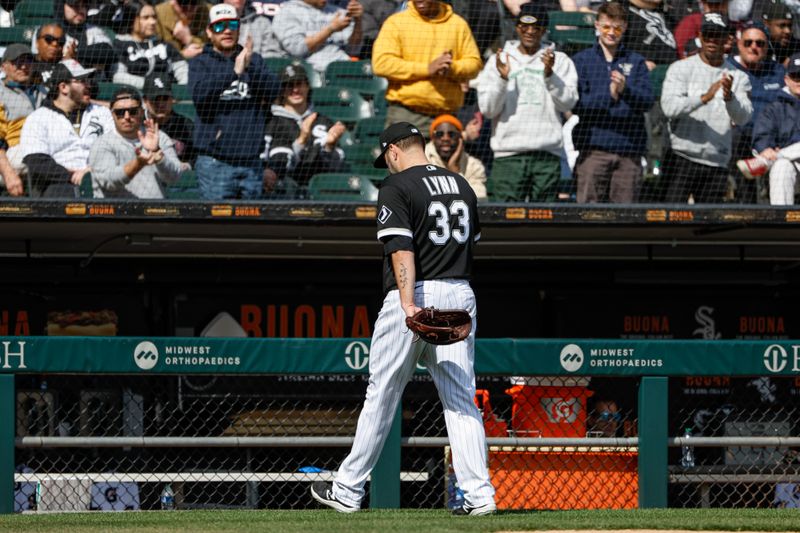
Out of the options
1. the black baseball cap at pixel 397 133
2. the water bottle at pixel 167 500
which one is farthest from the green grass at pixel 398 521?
the black baseball cap at pixel 397 133

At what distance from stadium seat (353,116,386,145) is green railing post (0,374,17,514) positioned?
5.02m

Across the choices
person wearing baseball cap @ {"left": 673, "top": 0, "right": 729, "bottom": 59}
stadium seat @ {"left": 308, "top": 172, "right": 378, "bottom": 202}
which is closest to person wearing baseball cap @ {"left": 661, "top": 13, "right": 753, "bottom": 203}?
person wearing baseball cap @ {"left": 673, "top": 0, "right": 729, "bottom": 59}

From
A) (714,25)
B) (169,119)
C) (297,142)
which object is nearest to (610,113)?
(714,25)

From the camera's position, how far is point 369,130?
32.0ft

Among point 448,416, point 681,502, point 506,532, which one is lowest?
point 681,502

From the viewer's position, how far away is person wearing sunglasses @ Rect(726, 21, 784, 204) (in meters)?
9.59

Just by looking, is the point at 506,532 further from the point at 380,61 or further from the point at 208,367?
the point at 380,61

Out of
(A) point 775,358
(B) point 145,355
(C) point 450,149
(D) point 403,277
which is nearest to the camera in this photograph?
(D) point 403,277

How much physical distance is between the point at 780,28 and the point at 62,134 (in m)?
6.07

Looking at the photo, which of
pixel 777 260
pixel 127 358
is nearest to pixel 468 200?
pixel 127 358

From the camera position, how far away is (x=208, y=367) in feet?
17.4

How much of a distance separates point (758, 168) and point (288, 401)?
13.9ft

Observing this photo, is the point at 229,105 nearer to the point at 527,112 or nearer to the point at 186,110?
the point at 186,110

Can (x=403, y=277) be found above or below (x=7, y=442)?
above
